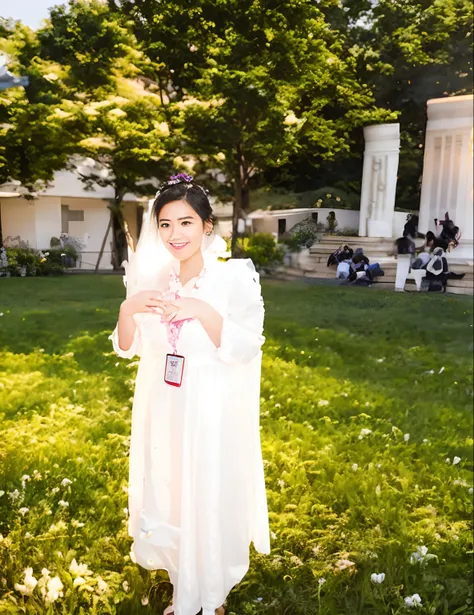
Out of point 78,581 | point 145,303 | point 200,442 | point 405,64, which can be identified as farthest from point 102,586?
point 405,64

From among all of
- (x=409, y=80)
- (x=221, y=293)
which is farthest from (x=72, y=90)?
Result: (x=409, y=80)

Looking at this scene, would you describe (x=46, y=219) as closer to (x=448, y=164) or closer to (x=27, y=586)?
(x=27, y=586)

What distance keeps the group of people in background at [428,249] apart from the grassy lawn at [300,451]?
0.20 m

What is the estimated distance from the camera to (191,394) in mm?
1957

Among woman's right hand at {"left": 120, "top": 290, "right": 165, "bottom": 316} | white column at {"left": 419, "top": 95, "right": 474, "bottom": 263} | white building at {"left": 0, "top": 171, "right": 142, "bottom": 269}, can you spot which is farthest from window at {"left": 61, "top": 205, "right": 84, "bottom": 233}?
white column at {"left": 419, "top": 95, "right": 474, "bottom": 263}

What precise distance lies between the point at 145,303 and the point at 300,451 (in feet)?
5.34

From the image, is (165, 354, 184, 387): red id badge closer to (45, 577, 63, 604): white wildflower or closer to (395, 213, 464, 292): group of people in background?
(45, 577, 63, 604): white wildflower

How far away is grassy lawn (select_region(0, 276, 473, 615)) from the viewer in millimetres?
2471

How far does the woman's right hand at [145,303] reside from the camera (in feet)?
6.32

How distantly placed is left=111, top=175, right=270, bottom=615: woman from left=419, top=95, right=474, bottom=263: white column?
1.62 meters

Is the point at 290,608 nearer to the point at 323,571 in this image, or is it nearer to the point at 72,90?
the point at 323,571

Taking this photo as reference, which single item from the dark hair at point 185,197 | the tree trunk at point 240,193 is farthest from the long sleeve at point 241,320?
the tree trunk at point 240,193

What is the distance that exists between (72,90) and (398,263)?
212cm

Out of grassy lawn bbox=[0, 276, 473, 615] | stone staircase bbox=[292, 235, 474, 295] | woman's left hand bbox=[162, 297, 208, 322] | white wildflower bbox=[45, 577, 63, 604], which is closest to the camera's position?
woman's left hand bbox=[162, 297, 208, 322]
